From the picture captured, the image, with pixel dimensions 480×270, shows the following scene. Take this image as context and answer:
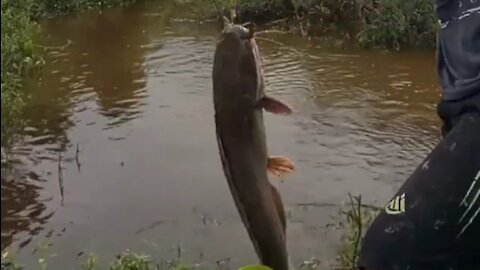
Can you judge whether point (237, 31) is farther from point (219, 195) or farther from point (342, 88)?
point (342, 88)

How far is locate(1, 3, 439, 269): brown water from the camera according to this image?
503 centimetres

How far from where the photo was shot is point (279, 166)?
212 centimetres

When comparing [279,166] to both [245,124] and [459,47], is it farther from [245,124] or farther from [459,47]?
[459,47]

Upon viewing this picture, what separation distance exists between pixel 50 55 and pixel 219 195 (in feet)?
18.2

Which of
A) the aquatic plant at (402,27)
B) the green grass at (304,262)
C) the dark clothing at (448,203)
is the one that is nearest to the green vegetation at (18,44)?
the green grass at (304,262)

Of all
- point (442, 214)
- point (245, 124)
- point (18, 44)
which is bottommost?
point (18, 44)

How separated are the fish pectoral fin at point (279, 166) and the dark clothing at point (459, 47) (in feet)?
1.72

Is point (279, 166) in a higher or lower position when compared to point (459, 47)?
lower

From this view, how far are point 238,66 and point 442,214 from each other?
26.9 inches

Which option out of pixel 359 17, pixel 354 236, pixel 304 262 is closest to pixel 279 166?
pixel 354 236

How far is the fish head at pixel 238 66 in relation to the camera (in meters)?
1.99

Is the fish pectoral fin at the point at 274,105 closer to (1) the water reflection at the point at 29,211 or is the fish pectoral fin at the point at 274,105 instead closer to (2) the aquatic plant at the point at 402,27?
(1) the water reflection at the point at 29,211

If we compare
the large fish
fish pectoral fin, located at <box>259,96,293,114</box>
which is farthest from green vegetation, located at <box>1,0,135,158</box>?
fish pectoral fin, located at <box>259,96,293,114</box>

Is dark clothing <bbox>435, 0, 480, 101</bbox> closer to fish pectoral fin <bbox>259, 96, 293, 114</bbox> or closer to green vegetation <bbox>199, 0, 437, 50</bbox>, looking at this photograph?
fish pectoral fin <bbox>259, 96, 293, 114</bbox>
